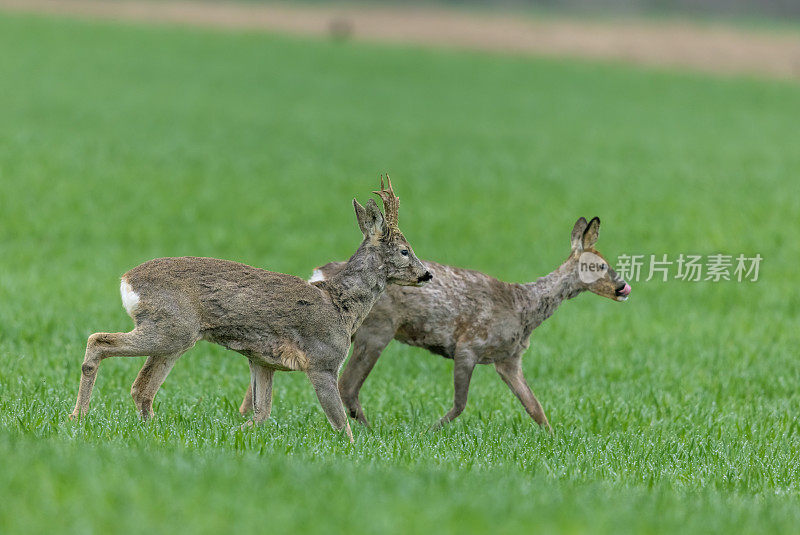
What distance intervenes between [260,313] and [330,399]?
29.6 inches

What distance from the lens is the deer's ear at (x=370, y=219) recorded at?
306 inches

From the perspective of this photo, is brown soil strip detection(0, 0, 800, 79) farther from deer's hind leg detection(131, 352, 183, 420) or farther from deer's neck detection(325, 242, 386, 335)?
deer's hind leg detection(131, 352, 183, 420)

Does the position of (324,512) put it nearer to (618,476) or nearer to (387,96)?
(618,476)

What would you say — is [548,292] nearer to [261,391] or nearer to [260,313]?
[261,391]

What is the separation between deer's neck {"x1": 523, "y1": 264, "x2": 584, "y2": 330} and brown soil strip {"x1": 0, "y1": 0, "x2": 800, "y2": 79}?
45025 millimetres

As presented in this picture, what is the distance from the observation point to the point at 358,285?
7.87 metres

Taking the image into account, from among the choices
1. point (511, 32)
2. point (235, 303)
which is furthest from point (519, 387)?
point (511, 32)

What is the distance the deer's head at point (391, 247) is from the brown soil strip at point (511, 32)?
46.3m

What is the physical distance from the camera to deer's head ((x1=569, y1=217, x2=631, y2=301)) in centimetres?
884

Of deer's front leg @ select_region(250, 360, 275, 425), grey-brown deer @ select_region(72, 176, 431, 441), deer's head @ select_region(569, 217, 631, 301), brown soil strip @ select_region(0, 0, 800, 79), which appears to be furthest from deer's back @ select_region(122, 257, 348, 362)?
→ brown soil strip @ select_region(0, 0, 800, 79)

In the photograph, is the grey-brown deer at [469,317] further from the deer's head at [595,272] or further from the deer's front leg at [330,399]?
the deer's front leg at [330,399]

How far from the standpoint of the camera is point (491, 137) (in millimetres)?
29609

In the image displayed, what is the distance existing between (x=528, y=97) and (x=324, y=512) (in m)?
35.4

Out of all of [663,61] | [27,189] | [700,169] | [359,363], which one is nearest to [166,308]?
[359,363]
